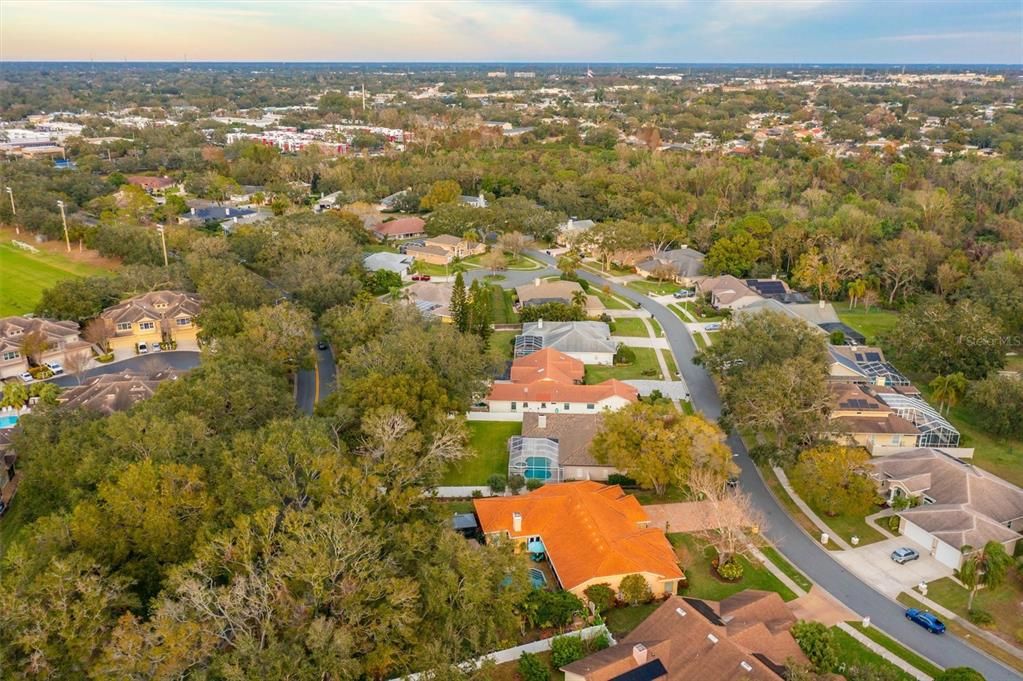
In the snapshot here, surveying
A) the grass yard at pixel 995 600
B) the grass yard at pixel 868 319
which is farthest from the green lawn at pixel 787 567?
the grass yard at pixel 868 319

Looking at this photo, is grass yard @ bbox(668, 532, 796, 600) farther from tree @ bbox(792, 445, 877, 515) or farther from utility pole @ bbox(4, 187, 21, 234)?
utility pole @ bbox(4, 187, 21, 234)

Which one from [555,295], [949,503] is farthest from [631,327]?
[949,503]

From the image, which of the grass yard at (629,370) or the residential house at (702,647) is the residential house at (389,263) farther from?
the residential house at (702,647)

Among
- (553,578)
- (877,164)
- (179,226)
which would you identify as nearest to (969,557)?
(553,578)

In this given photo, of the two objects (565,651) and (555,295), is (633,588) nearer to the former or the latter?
(565,651)

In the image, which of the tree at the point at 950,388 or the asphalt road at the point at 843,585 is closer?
the asphalt road at the point at 843,585

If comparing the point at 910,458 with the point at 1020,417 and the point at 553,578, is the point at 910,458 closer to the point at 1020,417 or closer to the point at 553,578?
the point at 1020,417
